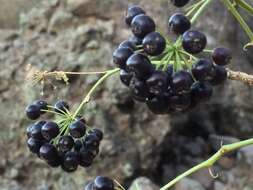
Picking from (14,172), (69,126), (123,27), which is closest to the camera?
(69,126)

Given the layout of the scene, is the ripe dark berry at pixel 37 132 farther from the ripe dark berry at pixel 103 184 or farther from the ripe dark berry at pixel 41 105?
the ripe dark berry at pixel 103 184

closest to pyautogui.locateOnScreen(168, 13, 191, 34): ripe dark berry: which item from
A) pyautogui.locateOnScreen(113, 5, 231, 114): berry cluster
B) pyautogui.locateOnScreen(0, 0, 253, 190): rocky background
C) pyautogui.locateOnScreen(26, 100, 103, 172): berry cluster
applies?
pyautogui.locateOnScreen(113, 5, 231, 114): berry cluster

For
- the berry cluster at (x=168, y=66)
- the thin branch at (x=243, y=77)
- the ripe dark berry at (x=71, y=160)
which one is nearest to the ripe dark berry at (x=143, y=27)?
the berry cluster at (x=168, y=66)

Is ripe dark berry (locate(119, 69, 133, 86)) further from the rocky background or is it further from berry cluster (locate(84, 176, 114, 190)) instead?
the rocky background

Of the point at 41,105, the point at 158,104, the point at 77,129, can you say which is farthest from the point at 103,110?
the point at 158,104

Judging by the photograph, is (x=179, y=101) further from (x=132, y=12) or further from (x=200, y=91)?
(x=132, y=12)

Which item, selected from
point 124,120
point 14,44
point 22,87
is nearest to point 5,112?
point 22,87

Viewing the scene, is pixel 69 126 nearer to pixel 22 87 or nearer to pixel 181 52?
pixel 181 52

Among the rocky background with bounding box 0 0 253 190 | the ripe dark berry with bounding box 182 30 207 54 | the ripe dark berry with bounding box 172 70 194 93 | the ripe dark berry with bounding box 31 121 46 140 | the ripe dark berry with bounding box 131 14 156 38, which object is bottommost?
the rocky background with bounding box 0 0 253 190
